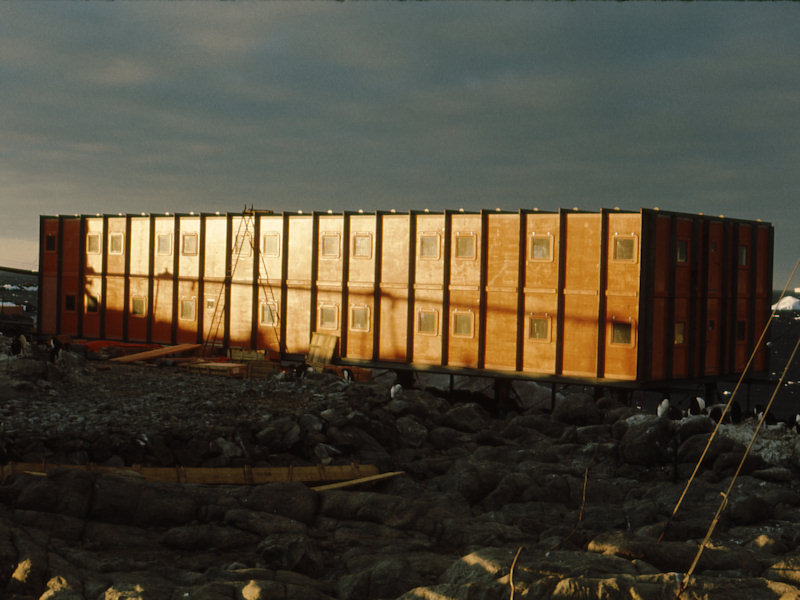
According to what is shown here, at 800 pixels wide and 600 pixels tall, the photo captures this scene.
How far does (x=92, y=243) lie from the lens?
36.0 m

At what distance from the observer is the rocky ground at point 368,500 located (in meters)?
8.78

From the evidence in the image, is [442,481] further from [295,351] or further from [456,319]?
[295,351]

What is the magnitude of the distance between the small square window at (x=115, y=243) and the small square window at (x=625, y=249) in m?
23.2

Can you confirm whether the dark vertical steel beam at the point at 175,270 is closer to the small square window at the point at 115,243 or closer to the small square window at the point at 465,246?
the small square window at the point at 115,243

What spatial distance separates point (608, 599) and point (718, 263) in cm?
2224

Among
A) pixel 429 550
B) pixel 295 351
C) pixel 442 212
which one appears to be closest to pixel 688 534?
pixel 429 550

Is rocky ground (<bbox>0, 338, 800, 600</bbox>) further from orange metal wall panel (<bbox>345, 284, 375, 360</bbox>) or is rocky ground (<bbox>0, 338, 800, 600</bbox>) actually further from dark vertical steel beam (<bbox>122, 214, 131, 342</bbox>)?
dark vertical steel beam (<bbox>122, 214, 131, 342</bbox>)

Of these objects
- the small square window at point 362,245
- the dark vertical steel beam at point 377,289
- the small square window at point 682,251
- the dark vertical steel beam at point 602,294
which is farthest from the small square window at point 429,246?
the small square window at point 682,251

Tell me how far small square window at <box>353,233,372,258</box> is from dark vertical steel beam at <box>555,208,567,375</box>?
7522mm

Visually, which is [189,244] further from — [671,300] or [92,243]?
[671,300]

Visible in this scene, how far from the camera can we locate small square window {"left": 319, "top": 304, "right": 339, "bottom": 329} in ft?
96.1

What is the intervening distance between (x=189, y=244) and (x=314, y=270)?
7109 millimetres

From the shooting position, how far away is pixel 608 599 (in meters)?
7.32

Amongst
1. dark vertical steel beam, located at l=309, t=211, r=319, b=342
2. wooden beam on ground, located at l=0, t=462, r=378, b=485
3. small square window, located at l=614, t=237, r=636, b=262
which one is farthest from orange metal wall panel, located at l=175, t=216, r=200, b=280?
wooden beam on ground, located at l=0, t=462, r=378, b=485
